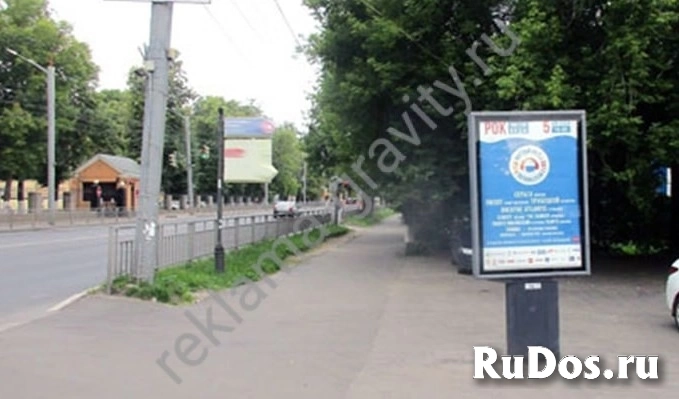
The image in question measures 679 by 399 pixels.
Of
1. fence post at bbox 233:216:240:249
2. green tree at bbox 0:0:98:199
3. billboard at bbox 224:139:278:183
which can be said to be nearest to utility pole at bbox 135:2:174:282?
billboard at bbox 224:139:278:183

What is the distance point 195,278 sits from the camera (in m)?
15.5

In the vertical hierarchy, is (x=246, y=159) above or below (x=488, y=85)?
below

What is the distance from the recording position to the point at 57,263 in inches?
848

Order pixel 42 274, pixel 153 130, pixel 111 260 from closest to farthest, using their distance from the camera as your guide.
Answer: pixel 111 260
pixel 153 130
pixel 42 274

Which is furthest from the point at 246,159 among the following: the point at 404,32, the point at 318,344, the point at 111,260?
the point at 318,344

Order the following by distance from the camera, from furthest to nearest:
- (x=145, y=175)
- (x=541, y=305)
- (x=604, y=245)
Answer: (x=604, y=245), (x=145, y=175), (x=541, y=305)

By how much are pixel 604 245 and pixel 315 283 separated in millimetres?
11271

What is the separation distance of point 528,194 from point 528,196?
0.07 ft

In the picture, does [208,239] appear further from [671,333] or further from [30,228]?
[30,228]

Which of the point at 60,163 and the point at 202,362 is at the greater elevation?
the point at 60,163

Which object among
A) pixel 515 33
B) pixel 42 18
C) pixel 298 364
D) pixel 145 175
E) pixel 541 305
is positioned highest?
pixel 42 18

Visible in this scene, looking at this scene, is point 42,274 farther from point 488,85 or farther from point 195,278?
point 488,85

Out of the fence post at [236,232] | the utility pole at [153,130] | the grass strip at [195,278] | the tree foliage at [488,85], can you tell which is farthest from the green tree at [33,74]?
the utility pole at [153,130]

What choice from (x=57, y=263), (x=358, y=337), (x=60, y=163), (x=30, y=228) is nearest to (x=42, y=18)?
(x=60, y=163)
